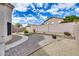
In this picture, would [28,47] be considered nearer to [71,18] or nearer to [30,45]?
[30,45]

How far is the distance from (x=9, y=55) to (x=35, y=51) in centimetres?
48

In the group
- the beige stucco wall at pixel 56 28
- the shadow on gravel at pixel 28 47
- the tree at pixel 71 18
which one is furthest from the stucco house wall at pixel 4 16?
the tree at pixel 71 18

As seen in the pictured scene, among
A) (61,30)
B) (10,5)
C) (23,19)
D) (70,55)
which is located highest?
(10,5)

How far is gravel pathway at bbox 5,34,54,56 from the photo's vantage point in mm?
3133

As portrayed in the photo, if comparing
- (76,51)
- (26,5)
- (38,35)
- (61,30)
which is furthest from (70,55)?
(26,5)

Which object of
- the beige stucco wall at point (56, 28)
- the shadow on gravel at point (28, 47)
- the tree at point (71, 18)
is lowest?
the shadow on gravel at point (28, 47)

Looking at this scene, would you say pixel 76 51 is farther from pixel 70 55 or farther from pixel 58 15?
pixel 58 15

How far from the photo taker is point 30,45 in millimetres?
3172

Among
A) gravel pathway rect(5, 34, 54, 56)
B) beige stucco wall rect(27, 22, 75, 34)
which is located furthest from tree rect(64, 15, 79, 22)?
gravel pathway rect(5, 34, 54, 56)

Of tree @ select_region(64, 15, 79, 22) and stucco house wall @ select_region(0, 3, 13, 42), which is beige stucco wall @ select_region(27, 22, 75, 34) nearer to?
tree @ select_region(64, 15, 79, 22)

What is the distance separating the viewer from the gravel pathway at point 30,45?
10.3ft

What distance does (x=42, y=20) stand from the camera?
319 cm

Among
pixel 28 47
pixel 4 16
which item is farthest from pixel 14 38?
pixel 4 16

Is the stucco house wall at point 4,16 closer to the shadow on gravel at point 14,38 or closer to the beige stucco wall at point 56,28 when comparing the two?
the shadow on gravel at point 14,38
